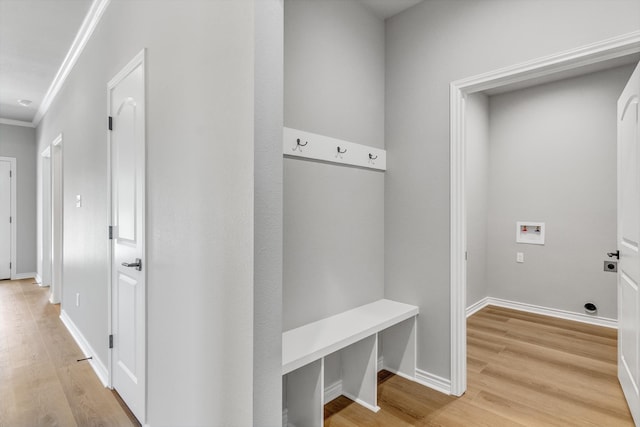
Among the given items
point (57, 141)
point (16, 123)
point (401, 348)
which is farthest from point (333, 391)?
point (16, 123)

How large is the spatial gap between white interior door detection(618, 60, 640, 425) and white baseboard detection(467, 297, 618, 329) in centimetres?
152

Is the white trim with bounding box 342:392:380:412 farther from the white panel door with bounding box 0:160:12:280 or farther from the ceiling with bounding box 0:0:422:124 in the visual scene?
the white panel door with bounding box 0:160:12:280

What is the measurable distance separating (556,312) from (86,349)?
15.5 ft

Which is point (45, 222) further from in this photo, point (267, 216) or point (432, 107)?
point (432, 107)

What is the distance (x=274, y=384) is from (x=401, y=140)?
1.90 metres

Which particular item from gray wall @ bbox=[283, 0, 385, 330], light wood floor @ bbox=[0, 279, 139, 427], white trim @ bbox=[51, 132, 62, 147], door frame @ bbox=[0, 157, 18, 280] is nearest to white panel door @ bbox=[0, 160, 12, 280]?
door frame @ bbox=[0, 157, 18, 280]

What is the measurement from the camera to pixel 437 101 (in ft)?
7.70

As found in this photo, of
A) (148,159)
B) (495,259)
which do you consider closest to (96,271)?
(148,159)

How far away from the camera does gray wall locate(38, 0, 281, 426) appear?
1.22 metres

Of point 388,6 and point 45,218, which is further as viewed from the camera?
point 45,218

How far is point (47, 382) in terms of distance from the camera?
97.9 inches

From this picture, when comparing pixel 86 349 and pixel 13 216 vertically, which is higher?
pixel 13 216

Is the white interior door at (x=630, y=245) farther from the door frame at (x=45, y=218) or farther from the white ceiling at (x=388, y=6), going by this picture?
the door frame at (x=45, y=218)

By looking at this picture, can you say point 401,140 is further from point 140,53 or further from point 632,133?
point 140,53
